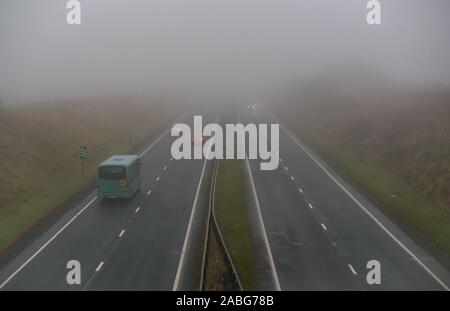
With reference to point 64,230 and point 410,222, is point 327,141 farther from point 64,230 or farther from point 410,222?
point 64,230

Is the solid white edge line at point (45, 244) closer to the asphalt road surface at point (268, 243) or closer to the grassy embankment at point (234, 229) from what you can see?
the asphalt road surface at point (268, 243)

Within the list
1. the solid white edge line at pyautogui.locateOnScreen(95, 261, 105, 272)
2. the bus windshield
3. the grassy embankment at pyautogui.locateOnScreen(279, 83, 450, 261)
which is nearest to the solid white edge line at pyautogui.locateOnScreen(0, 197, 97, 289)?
the bus windshield

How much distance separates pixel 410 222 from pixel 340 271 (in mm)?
11094

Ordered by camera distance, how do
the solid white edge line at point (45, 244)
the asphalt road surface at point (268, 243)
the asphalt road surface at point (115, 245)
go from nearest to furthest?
the asphalt road surface at point (115, 245) < the asphalt road surface at point (268, 243) < the solid white edge line at point (45, 244)

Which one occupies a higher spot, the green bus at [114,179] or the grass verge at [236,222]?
the green bus at [114,179]

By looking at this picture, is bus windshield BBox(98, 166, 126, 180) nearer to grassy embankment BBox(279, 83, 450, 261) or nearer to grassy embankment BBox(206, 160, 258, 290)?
grassy embankment BBox(206, 160, 258, 290)

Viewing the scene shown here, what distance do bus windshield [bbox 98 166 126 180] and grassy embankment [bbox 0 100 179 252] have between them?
3727mm

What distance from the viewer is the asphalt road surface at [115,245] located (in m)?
26.9

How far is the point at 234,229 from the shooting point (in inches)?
1396

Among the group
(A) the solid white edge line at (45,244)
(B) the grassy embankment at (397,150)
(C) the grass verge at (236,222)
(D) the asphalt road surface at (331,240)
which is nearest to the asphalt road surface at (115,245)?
(A) the solid white edge line at (45,244)

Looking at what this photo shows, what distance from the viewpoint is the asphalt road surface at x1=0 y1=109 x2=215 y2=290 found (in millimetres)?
26859

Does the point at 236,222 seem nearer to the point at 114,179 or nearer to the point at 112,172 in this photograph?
the point at 114,179

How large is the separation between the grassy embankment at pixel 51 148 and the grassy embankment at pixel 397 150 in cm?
2435
